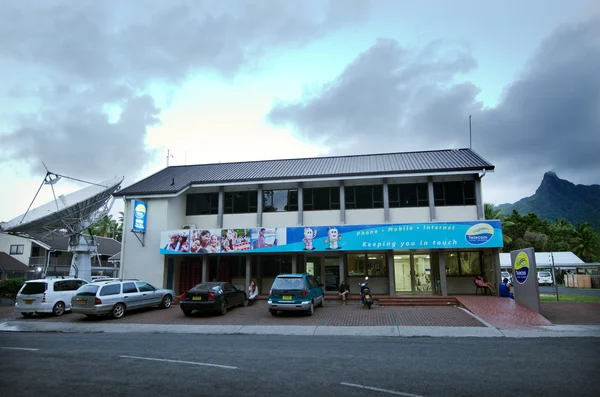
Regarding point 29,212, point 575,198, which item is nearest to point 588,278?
point 29,212

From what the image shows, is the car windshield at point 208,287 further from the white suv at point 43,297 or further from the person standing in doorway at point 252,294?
the white suv at point 43,297

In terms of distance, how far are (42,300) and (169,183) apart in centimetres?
1035

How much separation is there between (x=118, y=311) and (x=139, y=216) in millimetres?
7559

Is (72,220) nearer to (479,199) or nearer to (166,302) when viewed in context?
(166,302)

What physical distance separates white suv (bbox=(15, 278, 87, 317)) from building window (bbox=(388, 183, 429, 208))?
17595mm

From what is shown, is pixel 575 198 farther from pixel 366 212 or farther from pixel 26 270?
pixel 26 270

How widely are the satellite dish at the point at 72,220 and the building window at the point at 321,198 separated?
1252 centimetres

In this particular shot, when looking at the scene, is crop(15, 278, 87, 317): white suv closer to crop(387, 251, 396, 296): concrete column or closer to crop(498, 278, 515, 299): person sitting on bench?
crop(387, 251, 396, 296): concrete column

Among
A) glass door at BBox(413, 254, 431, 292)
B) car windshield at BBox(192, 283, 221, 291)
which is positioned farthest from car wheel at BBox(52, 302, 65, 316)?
glass door at BBox(413, 254, 431, 292)

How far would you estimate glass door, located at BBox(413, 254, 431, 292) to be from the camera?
22719 millimetres

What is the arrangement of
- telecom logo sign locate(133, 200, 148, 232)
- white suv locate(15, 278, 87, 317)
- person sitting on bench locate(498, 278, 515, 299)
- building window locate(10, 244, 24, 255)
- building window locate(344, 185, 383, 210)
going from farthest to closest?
building window locate(10, 244, 24, 255) < building window locate(344, 185, 383, 210) < telecom logo sign locate(133, 200, 148, 232) < person sitting on bench locate(498, 278, 515, 299) < white suv locate(15, 278, 87, 317)

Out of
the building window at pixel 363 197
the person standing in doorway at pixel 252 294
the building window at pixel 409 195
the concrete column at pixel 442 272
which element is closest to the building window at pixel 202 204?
the person standing in doorway at pixel 252 294

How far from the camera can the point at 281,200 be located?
24547 millimetres

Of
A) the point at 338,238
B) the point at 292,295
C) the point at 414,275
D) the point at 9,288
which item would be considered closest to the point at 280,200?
the point at 338,238
